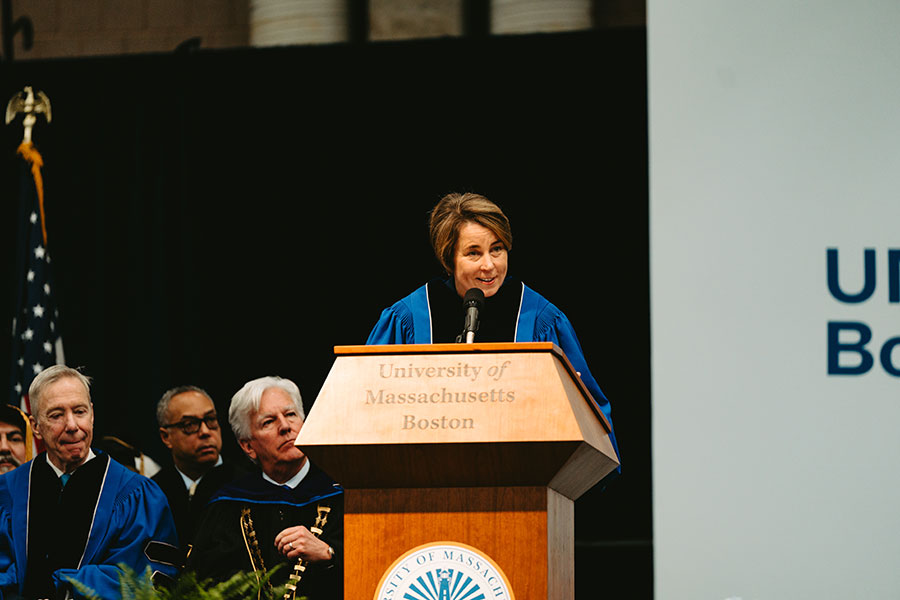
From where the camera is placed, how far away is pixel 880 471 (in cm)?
277

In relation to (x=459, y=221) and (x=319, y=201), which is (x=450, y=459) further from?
(x=319, y=201)

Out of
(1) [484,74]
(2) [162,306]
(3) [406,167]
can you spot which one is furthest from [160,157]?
(1) [484,74]

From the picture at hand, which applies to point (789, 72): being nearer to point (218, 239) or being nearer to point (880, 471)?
point (880, 471)

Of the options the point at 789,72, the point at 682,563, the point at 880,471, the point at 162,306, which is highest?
the point at 789,72

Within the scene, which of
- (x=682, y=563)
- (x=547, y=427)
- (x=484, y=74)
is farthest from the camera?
(x=484, y=74)

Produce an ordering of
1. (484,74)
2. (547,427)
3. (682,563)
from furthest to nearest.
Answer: (484,74) → (682,563) → (547,427)

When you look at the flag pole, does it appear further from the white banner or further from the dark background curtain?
the white banner

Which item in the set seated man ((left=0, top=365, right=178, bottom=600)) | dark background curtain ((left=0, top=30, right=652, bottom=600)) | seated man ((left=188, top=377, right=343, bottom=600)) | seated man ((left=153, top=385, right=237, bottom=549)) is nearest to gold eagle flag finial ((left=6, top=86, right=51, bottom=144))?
dark background curtain ((left=0, top=30, right=652, bottom=600))

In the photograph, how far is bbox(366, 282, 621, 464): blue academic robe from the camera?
308 centimetres

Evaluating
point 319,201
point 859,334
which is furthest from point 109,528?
point 319,201

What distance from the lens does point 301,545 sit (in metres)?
3.51

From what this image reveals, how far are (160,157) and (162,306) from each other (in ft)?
2.44

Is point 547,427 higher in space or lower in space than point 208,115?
lower

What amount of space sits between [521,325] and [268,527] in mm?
1162
